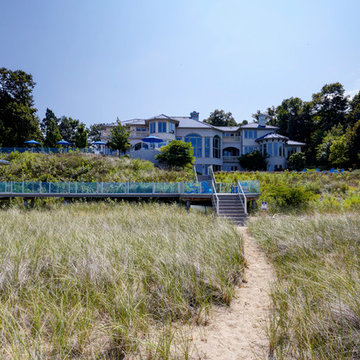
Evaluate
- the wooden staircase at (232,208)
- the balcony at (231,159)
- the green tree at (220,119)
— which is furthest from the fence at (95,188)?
the green tree at (220,119)

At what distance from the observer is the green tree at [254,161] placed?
3547 centimetres

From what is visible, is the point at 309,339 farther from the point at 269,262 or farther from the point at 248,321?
the point at 269,262

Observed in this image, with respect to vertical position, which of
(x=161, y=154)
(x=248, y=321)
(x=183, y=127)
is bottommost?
(x=248, y=321)

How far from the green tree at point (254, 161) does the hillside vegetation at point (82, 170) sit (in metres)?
15.6

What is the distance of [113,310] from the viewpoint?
347cm

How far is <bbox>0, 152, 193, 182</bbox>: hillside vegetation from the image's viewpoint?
2047cm

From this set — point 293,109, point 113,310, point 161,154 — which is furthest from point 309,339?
point 293,109

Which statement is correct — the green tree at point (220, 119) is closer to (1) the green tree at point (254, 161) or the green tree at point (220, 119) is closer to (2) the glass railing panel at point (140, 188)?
(1) the green tree at point (254, 161)

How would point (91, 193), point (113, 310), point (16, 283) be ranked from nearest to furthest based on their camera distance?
1. point (113, 310)
2. point (16, 283)
3. point (91, 193)

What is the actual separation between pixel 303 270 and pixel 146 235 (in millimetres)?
3836

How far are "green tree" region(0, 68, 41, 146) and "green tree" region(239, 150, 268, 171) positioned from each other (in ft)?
97.0

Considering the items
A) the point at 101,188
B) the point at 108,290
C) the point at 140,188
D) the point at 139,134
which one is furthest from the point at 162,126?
the point at 108,290

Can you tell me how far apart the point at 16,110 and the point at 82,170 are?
19447 millimetres

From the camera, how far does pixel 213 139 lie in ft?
118
